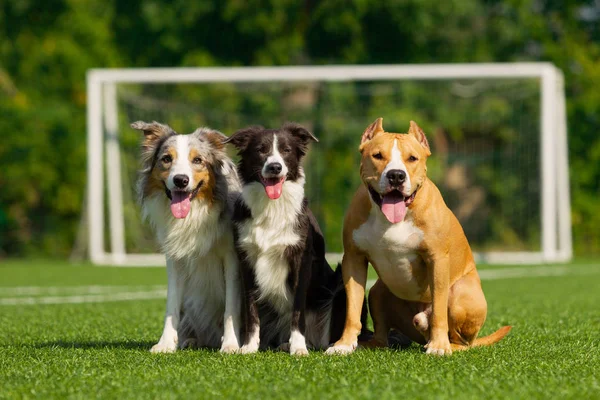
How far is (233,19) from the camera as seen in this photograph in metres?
23.6

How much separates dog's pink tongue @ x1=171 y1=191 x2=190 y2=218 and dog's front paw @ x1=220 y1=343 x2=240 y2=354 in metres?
0.77

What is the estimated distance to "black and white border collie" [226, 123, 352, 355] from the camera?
16.9 ft

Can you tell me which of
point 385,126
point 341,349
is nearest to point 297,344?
point 341,349

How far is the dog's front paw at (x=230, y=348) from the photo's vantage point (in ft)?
17.0

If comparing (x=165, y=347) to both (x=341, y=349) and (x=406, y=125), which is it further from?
(x=406, y=125)

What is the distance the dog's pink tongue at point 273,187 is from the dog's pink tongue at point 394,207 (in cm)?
59

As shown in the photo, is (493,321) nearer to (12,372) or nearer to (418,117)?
(12,372)

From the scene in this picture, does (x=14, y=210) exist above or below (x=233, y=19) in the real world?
below

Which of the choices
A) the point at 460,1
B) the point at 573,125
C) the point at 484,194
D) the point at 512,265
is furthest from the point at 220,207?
the point at 460,1

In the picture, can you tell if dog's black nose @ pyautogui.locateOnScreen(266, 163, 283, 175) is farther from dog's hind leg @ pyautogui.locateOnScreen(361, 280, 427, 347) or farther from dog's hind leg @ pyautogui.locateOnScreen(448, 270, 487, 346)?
dog's hind leg @ pyautogui.locateOnScreen(448, 270, 487, 346)

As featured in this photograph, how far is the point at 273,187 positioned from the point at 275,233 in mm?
256

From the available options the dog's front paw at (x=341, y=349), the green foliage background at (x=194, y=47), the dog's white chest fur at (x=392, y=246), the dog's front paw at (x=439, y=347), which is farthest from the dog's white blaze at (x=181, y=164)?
the green foliage background at (x=194, y=47)

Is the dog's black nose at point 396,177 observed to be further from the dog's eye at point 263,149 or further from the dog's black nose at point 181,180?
the dog's black nose at point 181,180

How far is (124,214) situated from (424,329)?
42.5 feet
